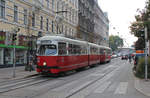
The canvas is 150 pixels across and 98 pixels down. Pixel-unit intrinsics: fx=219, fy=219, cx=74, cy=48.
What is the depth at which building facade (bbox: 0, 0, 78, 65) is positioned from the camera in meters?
23.9

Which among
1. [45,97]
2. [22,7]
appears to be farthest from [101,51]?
[45,97]

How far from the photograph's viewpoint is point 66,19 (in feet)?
143

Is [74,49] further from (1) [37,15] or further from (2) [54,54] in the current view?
(1) [37,15]

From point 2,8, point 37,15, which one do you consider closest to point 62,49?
point 2,8

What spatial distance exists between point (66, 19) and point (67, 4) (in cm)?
324

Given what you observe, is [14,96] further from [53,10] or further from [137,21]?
Result: [53,10]

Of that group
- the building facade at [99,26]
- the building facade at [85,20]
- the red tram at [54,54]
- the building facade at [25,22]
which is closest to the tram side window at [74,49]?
the red tram at [54,54]

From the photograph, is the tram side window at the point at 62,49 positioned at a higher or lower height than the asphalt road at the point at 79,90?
higher

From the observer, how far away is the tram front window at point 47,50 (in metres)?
16.1

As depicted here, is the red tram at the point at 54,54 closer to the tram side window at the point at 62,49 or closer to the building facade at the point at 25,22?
the tram side window at the point at 62,49

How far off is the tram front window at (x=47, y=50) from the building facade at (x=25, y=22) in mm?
2547

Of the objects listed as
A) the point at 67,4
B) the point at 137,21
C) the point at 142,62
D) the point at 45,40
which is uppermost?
the point at 67,4

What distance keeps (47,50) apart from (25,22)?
13.7 m

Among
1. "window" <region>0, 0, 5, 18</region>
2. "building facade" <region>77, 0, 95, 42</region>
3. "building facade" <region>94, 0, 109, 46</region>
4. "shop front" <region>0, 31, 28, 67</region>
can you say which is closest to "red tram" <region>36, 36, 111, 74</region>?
"shop front" <region>0, 31, 28, 67</region>
